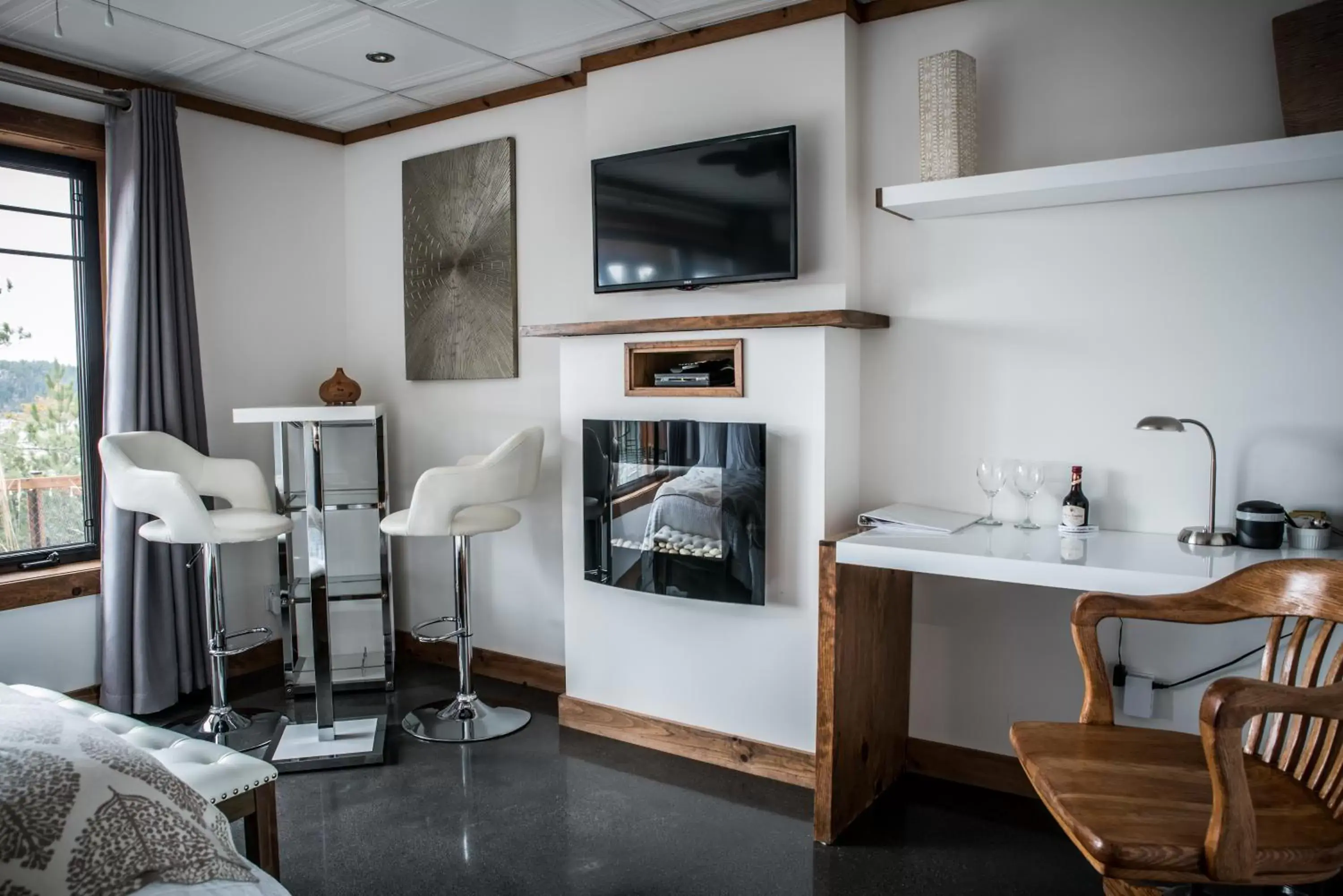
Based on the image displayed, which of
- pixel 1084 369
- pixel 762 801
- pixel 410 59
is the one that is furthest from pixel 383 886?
pixel 410 59

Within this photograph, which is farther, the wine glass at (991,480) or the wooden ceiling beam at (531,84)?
the wooden ceiling beam at (531,84)

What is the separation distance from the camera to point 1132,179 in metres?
2.32

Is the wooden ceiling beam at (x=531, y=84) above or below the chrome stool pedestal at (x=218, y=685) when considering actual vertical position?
above

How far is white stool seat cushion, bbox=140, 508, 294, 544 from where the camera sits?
127 inches

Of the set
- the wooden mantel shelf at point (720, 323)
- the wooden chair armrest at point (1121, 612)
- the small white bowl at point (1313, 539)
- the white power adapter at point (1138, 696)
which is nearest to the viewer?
the wooden chair armrest at point (1121, 612)

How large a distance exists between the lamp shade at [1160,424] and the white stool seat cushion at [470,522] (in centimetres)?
212

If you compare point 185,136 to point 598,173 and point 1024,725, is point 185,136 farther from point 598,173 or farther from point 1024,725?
point 1024,725

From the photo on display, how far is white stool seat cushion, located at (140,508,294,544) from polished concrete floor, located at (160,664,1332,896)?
32.8 inches

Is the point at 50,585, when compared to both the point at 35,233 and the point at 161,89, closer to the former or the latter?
the point at 35,233

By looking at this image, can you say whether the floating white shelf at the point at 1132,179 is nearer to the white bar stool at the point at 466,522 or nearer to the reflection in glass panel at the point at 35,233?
the white bar stool at the point at 466,522

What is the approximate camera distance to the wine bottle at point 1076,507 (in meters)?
2.62

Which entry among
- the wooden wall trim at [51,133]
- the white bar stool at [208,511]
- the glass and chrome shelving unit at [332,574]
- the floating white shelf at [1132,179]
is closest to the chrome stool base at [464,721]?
the glass and chrome shelving unit at [332,574]

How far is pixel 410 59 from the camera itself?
11.5ft

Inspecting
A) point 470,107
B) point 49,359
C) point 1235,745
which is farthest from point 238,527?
point 1235,745
